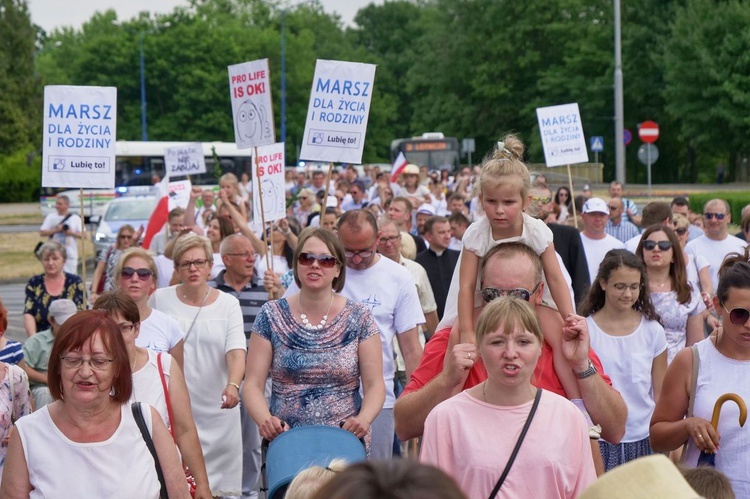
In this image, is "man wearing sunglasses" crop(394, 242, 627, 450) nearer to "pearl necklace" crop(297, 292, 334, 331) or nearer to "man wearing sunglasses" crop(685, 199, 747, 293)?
"pearl necklace" crop(297, 292, 334, 331)

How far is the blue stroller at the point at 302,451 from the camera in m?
5.13

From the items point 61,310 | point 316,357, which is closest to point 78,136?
point 61,310

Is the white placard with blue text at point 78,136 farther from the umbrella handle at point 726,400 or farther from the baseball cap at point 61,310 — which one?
the umbrella handle at point 726,400

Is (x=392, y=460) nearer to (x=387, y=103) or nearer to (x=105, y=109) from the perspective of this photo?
(x=105, y=109)

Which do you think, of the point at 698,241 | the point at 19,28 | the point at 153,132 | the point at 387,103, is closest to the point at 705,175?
the point at 387,103

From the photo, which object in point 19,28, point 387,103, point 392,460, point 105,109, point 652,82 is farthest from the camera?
point 387,103

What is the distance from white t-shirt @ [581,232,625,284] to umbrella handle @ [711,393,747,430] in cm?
528

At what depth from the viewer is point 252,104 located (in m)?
10.5

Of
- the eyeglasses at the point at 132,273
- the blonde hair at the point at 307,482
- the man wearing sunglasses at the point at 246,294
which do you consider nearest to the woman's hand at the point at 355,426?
the eyeglasses at the point at 132,273

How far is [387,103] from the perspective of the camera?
87250mm

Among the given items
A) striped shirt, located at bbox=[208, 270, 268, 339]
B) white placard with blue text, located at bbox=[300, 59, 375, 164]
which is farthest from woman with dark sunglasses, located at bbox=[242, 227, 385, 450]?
white placard with blue text, located at bbox=[300, 59, 375, 164]

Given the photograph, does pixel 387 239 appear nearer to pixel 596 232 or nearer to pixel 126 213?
pixel 596 232

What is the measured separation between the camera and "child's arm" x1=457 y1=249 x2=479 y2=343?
4.82 meters

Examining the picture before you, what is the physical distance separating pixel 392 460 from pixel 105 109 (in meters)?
8.76
